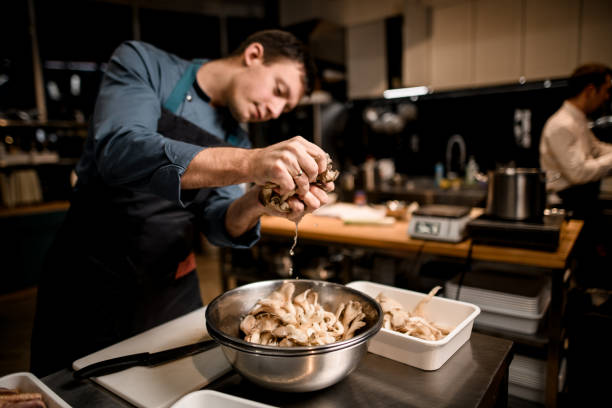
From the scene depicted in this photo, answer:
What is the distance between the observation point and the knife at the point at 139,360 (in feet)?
2.81

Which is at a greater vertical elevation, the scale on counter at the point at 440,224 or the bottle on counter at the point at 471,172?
the bottle on counter at the point at 471,172

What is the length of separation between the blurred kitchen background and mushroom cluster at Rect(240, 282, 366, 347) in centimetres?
319

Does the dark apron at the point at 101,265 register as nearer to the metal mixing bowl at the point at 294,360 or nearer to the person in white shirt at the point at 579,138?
the metal mixing bowl at the point at 294,360

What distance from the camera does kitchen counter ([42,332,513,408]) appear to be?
78 centimetres

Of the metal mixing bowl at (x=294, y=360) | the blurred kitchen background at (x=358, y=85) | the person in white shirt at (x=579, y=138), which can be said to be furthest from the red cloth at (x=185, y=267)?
the blurred kitchen background at (x=358, y=85)

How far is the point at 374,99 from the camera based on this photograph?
5207mm

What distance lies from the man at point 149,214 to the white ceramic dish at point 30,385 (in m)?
0.56

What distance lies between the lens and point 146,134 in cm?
97

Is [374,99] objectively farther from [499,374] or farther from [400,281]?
[499,374]

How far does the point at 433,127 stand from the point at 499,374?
4.28 m

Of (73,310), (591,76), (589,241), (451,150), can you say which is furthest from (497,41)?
(73,310)

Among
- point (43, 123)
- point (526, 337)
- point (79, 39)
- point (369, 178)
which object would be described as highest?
point (79, 39)

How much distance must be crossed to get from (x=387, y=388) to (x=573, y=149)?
2467mm

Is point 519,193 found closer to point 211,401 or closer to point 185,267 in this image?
point 185,267
